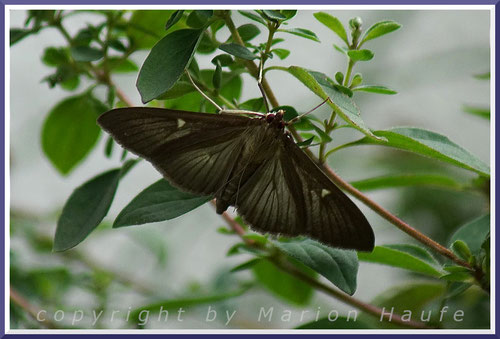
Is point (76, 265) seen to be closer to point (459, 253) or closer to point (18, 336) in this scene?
point (18, 336)

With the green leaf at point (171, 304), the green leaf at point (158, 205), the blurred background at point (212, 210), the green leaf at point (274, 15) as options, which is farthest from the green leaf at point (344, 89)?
the green leaf at point (171, 304)

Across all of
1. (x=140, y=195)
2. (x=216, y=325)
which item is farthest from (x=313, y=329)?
(x=216, y=325)

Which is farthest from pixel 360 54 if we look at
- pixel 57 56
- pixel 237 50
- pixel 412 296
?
pixel 412 296

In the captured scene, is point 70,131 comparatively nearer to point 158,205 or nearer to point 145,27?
point 145,27

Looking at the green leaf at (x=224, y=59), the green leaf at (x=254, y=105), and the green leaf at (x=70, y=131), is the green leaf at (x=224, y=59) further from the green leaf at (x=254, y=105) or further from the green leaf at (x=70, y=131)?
the green leaf at (x=70, y=131)

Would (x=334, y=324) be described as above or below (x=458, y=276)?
below

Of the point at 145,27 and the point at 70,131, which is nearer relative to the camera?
the point at 145,27

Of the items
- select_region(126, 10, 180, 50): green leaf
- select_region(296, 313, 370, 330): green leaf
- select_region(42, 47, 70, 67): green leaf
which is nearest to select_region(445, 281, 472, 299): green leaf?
select_region(296, 313, 370, 330): green leaf
